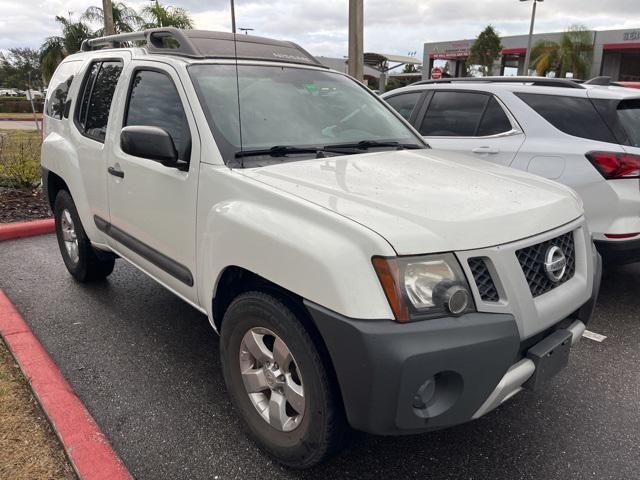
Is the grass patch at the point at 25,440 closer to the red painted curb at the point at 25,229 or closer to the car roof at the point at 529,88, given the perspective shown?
the red painted curb at the point at 25,229

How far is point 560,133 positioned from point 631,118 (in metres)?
0.50

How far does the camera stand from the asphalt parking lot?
2498 mm

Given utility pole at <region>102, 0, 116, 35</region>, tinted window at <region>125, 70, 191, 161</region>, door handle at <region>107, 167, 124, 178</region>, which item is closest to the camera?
tinted window at <region>125, 70, 191, 161</region>

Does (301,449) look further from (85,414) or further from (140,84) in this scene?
(140,84)

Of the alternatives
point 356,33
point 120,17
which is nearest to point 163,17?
point 120,17

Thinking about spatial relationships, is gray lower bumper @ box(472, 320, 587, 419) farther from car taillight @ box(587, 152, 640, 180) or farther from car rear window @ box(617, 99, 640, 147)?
car rear window @ box(617, 99, 640, 147)

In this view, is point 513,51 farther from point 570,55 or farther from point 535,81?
point 535,81

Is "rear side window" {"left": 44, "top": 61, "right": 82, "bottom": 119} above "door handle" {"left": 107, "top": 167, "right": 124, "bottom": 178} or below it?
above

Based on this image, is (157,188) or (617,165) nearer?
(157,188)

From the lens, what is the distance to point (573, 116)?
4383mm

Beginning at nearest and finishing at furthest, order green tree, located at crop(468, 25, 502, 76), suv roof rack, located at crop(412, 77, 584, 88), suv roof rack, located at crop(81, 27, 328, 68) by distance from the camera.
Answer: suv roof rack, located at crop(81, 27, 328, 68)
suv roof rack, located at crop(412, 77, 584, 88)
green tree, located at crop(468, 25, 502, 76)

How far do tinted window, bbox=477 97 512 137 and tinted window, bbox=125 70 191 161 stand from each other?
295 centimetres

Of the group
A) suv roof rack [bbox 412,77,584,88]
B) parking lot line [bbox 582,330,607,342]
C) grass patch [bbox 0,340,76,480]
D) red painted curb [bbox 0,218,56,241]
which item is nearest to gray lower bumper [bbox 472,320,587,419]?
grass patch [bbox 0,340,76,480]

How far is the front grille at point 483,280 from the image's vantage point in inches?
81.2
